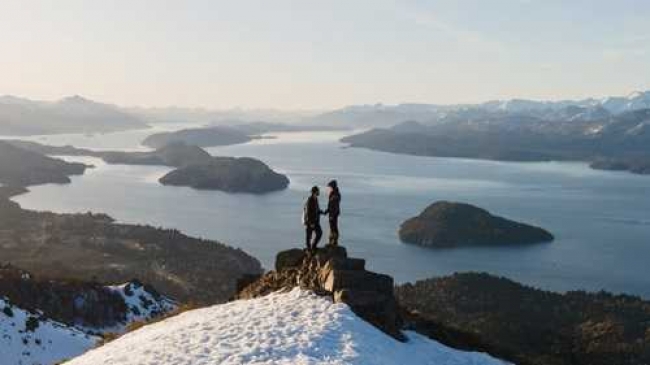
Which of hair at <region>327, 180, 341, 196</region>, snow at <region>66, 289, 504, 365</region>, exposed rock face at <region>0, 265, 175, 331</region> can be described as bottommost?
exposed rock face at <region>0, 265, 175, 331</region>

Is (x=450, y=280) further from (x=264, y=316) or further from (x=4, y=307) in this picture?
(x=264, y=316)

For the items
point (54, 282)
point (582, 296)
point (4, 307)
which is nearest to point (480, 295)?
point (582, 296)

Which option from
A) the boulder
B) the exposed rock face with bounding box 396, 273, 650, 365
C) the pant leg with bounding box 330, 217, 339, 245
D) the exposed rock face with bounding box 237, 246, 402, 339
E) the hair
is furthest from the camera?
the exposed rock face with bounding box 396, 273, 650, 365

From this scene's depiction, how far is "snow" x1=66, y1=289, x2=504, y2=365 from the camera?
2658 cm

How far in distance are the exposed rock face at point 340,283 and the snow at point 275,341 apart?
105 cm

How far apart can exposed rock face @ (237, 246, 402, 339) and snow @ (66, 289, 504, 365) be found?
1049 mm

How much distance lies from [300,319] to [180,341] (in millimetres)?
5003

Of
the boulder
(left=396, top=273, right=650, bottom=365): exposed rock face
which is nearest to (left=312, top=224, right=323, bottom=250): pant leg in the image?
the boulder

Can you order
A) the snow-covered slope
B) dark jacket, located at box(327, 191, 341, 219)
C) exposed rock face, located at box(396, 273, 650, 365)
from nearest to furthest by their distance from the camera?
dark jacket, located at box(327, 191, 341, 219), the snow-covered slope, exposed rock face, located at box(396, 273, 650, 365)

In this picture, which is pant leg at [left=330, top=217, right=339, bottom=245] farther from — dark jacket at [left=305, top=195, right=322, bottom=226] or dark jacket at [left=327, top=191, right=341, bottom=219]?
dark jacket at [left=305, top=195, right=322, bottom=226]

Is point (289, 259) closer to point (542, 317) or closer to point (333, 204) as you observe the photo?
point (333, 204)

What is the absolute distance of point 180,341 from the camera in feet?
95.2

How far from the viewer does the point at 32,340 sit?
62.0 meters

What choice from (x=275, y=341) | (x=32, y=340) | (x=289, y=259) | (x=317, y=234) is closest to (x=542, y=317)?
(x=32, y=340)
